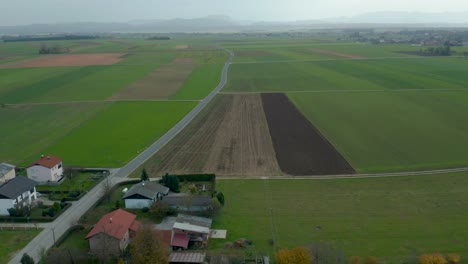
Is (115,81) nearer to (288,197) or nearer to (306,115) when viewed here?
(306,115)

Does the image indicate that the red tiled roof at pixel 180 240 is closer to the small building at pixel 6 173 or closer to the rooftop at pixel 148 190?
the rooftop at pixel 148 190

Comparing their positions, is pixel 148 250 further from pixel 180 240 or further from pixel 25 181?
pixel 25 181

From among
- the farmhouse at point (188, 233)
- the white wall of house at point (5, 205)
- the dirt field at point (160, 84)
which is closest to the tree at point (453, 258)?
the farmhouse at point (188, 233)

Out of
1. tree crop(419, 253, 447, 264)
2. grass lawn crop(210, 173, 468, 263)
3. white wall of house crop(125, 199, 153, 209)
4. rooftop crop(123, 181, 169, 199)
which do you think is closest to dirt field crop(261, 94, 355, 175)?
grass lawn crop(210, 173, 468, 263)

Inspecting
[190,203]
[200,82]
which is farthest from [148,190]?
[200,82]

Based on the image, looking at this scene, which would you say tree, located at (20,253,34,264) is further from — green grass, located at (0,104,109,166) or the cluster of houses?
green grass, located at (0,104,109,166)

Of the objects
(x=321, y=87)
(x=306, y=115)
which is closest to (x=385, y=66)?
(x=321, y=87)

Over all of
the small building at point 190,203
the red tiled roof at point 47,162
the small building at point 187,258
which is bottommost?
the small building at point 187,258
